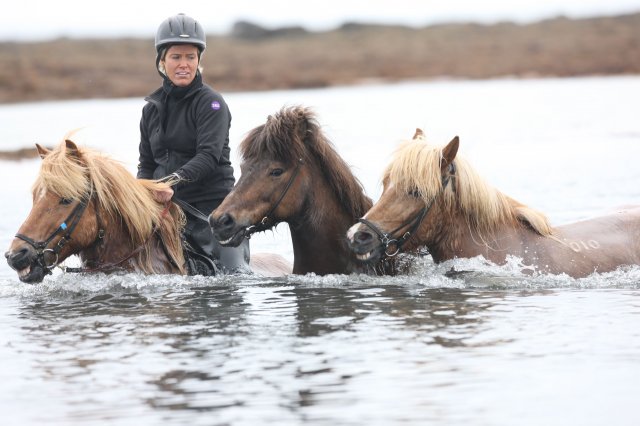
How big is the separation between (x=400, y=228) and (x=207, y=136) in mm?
1844

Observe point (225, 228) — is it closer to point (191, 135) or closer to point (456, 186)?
point (191, 135)

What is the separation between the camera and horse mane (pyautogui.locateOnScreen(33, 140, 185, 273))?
26.6 ft

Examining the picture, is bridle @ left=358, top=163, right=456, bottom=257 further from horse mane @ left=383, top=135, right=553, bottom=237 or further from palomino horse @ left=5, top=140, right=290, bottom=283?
palomino horse @ left=5, top=140, right=290, bottom=283

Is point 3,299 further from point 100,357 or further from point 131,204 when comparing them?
point 100,357

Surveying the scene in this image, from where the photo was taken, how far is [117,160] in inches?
344

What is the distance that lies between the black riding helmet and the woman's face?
8 cm

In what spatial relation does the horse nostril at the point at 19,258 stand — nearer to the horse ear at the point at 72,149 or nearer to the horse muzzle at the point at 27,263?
the horse muzzle at the point at 27,263

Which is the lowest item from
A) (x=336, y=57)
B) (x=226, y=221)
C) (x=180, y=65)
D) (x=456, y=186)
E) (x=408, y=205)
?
(x=226, y=221)

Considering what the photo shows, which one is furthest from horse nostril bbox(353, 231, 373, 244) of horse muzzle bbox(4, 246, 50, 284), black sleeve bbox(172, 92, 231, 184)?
horse muzzle bbox(4, 246, 50, 284)

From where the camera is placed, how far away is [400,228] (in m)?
7.99

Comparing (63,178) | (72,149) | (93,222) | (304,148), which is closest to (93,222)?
(93,222)

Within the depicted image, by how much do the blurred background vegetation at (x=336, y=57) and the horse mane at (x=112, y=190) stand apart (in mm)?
46088

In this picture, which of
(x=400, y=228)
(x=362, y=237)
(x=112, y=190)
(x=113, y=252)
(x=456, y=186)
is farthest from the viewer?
(x=113, y=252)

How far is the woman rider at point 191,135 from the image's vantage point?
29.3 feet
